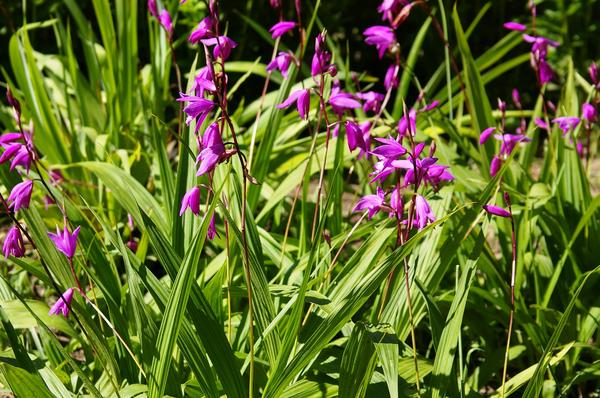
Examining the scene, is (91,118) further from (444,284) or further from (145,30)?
(444,284)

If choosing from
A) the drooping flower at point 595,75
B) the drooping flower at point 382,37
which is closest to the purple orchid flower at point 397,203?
the drooping flower at point 382,37

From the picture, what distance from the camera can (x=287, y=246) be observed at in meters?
2.63

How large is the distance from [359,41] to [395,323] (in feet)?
12.4

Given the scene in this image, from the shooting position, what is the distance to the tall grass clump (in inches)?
69.9

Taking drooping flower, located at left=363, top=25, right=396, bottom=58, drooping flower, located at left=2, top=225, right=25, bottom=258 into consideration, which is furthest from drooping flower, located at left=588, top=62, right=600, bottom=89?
drooping flower, located at left=2, top=225, right=25, bottom=258

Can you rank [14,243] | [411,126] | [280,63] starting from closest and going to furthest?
1. [14,243]
2. [411,126]
3. [280,63]

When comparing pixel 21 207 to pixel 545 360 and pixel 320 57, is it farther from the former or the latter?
pixel 545 360

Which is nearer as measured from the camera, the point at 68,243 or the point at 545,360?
the point at 545,360

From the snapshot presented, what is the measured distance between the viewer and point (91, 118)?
152 inches

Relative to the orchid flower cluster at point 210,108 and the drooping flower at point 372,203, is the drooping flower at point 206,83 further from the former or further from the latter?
the drooping flower at point 372,203

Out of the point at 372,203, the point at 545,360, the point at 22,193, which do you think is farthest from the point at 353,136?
the point at 22,193

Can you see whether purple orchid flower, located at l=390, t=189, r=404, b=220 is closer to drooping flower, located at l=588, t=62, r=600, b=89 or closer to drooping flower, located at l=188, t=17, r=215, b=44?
drooping flower, located at l=188, t=17, r=215, b=44

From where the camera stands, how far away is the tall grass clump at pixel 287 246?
178cm

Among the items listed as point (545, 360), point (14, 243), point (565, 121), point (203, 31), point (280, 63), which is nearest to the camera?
point (545, 360)
